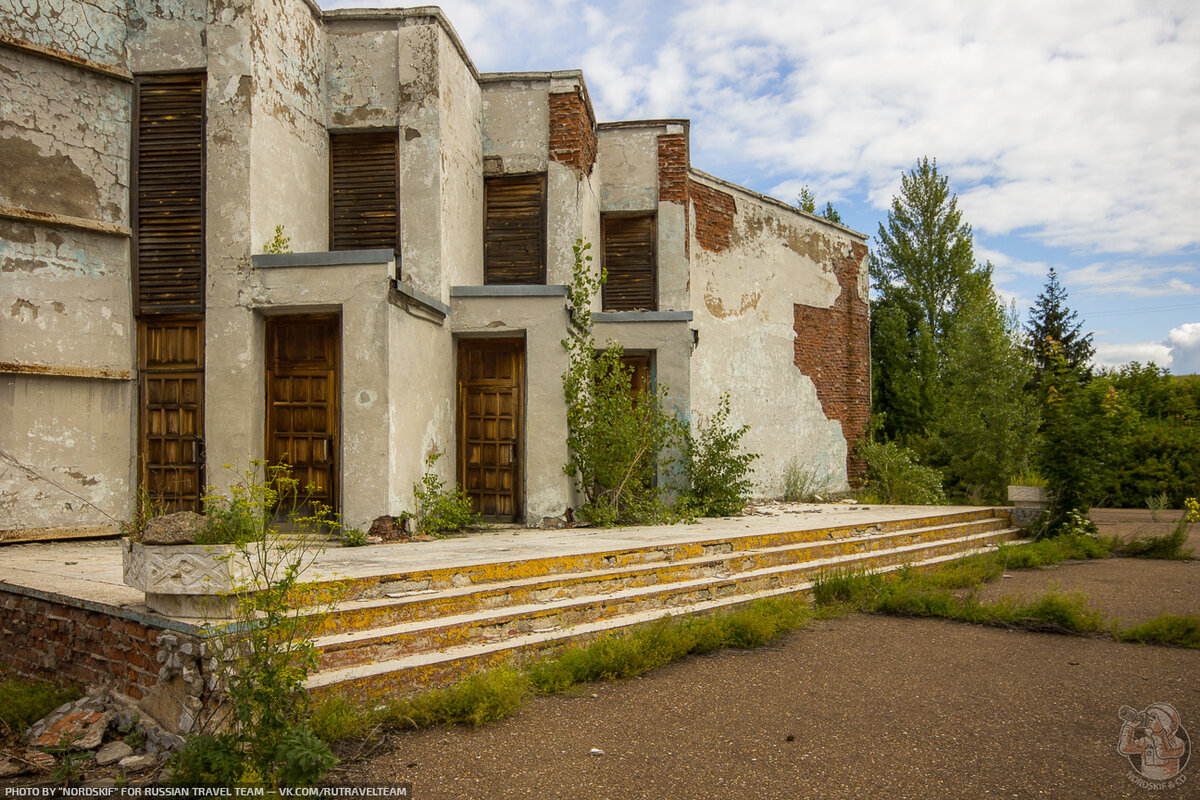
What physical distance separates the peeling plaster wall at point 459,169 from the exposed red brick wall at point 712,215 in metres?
3.83

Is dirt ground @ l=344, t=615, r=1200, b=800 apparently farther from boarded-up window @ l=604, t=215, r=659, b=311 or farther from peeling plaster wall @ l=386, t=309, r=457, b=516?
boarded-up window @ l=604, t=215, r=659, b=311

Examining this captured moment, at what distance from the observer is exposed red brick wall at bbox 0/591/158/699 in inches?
163

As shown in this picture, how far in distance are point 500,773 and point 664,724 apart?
1019mm

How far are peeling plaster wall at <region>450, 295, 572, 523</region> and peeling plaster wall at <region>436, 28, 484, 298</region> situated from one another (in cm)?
51

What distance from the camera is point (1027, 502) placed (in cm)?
1156

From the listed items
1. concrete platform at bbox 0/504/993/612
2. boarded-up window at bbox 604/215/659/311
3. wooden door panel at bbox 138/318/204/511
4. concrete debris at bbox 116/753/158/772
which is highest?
boarded-up window at bbox 604/215/659/311

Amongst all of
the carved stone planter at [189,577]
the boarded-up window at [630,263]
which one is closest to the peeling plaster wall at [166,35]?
the boarded-up window at [630,263]

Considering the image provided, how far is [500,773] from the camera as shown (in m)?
3.50

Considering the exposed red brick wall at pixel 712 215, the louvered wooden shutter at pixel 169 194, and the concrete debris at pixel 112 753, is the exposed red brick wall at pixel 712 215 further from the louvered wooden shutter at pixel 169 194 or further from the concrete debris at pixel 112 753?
the concrete debris at pixel 112 753

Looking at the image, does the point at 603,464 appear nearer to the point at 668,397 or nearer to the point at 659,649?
the point at 668,397

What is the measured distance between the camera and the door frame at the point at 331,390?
788cm

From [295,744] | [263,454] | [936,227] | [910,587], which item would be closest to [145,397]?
[263,454]

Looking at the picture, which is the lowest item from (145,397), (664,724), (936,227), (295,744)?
(664,724)

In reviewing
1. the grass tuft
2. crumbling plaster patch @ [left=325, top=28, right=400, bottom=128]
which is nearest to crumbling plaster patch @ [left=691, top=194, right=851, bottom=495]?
crumbling plaster patch @ [left=325, top=28, right=400, bottom=128]
